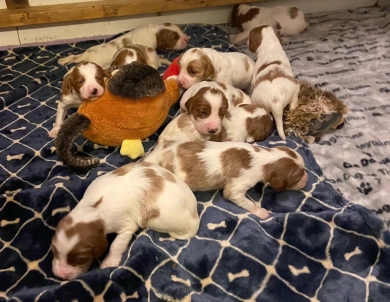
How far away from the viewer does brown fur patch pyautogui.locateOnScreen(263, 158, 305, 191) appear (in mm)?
→ 2203

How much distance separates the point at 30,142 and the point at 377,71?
2.62 meters

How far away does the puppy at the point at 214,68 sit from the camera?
9.17ft

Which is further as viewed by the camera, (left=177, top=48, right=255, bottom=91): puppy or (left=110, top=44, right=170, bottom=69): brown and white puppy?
(left=110, top=44, right=170, bottom=69): brown and white puppy

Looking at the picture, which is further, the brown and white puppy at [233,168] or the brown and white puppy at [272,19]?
the brown and white puppy at [272,19]

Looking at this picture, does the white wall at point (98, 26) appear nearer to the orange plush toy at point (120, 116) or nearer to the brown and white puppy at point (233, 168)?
the orange plush toy at point (120, 116)

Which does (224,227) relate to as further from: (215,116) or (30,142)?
(30,142)

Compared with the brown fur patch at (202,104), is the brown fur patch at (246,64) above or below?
below

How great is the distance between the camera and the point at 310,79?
3.32 meters

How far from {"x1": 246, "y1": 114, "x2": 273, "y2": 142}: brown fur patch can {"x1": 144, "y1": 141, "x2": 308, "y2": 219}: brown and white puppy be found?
0.99 feet

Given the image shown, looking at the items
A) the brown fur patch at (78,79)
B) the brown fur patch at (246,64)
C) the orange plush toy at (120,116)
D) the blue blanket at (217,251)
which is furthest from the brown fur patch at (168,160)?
the brown fur patch at (246,64)

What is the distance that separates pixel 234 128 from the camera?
2520 millimetres

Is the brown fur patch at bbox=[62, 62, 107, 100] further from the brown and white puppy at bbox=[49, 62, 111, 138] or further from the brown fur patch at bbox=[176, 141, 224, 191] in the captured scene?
the brown fur patch at bbox=[176, 141, 224, 191]

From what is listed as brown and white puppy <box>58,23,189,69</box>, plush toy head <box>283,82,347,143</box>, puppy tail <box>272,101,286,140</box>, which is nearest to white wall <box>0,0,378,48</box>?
brown and white puppy <box>58,23,189,69</box>

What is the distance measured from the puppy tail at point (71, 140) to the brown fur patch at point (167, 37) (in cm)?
150
